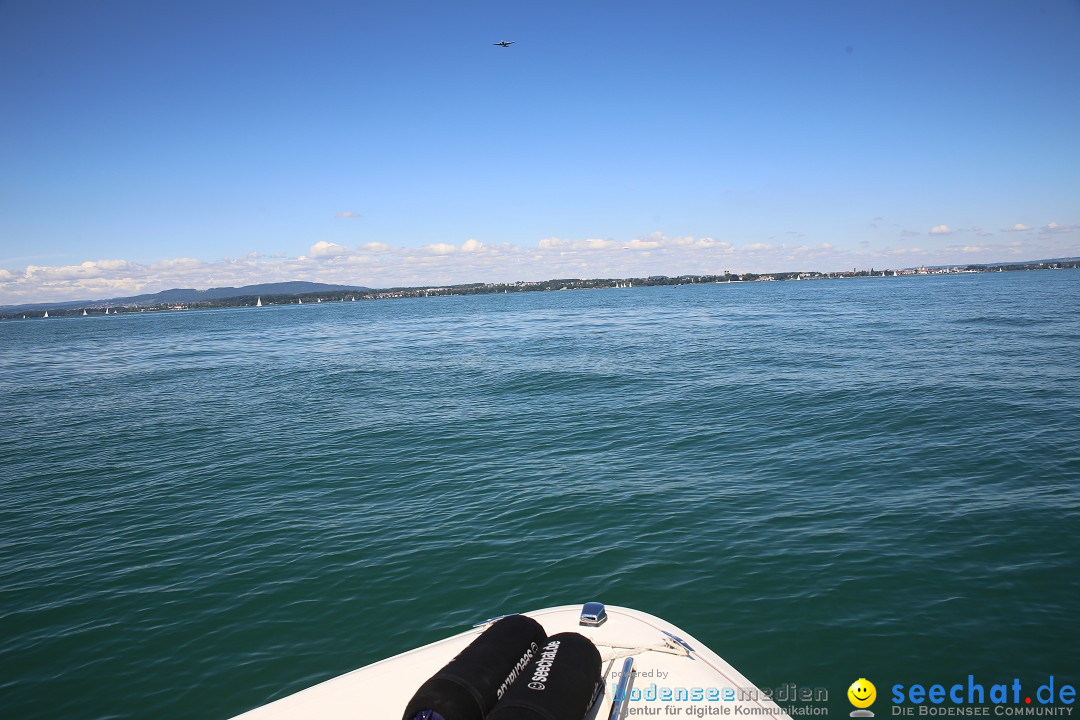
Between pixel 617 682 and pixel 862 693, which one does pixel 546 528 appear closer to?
pixel 862 693

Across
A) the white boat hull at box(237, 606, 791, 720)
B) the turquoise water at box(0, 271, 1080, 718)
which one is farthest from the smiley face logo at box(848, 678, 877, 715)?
the white boat hull at box(237, 606, 791, 720)

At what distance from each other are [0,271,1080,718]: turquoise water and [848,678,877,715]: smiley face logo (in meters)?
0.21

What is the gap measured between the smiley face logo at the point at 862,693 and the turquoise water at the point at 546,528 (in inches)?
8.3

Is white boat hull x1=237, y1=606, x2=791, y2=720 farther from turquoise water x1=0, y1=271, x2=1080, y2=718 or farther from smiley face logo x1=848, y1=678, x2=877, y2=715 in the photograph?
smiley face logo x1=848, y1=678, x2=877, y2=715

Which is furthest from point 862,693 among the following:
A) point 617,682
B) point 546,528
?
point 546,528

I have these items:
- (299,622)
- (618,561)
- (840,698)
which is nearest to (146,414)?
(299,622)

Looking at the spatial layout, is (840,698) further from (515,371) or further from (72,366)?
(72,366)

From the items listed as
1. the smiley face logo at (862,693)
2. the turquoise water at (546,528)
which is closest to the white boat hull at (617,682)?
the turquoise water at (546,528)

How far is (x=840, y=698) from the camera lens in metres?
8.50

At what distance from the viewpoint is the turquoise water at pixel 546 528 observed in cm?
988

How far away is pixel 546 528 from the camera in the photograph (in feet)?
48.5

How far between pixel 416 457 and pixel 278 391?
20643 millimetres

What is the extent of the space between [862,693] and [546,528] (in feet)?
25.5

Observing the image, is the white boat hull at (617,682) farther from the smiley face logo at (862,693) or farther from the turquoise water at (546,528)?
the smiley face logo at (862,693)
